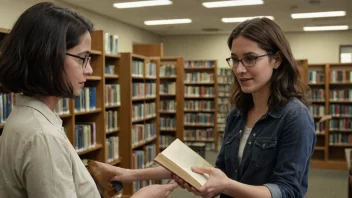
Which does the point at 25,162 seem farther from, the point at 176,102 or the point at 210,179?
the point at 176,102

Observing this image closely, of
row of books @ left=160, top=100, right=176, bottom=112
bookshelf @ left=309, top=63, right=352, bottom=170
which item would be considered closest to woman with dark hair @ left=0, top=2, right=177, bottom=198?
row of books @ left=160, top=100, right=176, bottom=112

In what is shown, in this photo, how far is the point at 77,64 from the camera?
1.04m

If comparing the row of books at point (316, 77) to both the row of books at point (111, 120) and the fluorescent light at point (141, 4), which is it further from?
the row of books at point (111, 120)

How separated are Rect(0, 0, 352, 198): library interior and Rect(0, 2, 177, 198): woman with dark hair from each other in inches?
59.0

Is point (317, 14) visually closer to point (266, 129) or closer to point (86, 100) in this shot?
point (86, 100)

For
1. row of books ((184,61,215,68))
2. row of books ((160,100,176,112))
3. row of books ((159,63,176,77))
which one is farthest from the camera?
row of books ((184,61,215,68))

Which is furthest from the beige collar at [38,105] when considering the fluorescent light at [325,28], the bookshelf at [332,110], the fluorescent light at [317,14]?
the fluorescent light at [325,28]

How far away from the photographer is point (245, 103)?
156 centimetres

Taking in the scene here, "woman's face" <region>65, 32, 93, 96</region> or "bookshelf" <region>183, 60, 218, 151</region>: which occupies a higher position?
"woman's face" <region>65, 32, 93, 96</region>

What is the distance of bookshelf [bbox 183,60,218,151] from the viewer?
27.4 feet

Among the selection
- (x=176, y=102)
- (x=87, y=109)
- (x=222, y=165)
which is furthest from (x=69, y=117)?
(x=176, y=102)

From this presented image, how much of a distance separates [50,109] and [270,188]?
0.80 m

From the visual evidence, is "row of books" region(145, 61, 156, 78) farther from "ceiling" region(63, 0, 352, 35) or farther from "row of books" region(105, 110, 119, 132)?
"ceiling" region(63, 0, 352, 35)

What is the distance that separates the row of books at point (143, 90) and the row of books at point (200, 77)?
2854 mm
